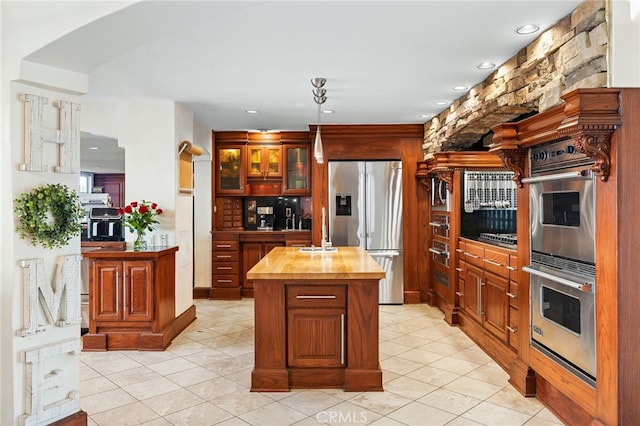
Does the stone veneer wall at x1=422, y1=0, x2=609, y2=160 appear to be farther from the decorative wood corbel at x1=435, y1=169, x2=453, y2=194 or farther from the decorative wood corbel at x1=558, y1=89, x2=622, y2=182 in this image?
the decorative wood corbel at x1=435, y1=169, x2=453, y2=194

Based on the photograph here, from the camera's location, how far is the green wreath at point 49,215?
7.12 feet

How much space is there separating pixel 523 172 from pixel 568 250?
0.73 metres

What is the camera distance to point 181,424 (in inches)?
104

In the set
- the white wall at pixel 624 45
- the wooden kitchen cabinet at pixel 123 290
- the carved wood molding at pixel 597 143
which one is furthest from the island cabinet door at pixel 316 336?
the white wall at pixel 624 45

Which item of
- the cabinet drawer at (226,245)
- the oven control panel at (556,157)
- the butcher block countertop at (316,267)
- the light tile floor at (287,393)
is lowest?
the light tile floor at (287,393)

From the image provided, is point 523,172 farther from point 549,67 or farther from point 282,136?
point 282,136

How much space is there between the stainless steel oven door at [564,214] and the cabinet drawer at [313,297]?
1389mm

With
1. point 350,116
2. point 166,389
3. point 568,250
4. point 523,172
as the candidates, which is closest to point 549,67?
point 523,172

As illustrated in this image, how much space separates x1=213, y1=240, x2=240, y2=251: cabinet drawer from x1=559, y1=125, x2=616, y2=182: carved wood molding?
4.98m

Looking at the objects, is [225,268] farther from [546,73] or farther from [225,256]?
[546,73]

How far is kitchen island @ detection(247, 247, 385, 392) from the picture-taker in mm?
3145

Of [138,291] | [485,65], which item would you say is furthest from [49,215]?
[485,65]

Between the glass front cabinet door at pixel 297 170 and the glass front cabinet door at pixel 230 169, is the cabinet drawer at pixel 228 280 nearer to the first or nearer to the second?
the glass front cabinet door at pixel 230 169

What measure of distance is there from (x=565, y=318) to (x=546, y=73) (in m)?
1.52
